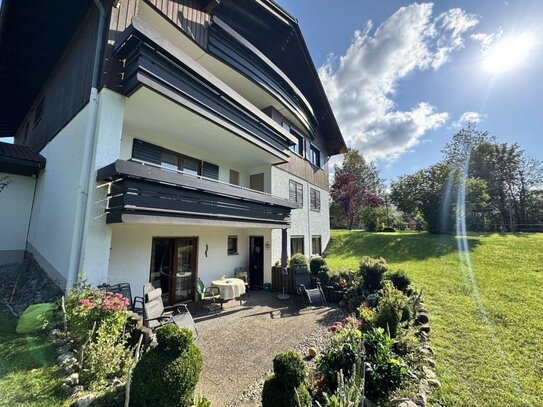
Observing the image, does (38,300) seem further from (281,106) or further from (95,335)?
(281,106)

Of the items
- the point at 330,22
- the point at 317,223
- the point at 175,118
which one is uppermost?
the point at 330,22

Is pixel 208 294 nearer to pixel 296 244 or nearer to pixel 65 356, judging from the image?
pixel 65 356

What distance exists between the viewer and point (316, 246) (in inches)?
635

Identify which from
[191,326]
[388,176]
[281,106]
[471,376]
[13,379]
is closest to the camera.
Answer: [13,379]

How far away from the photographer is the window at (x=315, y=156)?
54.8ft

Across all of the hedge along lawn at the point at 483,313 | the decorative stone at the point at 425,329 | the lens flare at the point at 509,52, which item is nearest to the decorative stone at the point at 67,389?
the hedge along lawn at the point at 483,313

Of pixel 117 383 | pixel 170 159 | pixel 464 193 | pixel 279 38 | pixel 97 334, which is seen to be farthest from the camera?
pixel 464 193

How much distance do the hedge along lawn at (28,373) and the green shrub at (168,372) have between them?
109 centimetres

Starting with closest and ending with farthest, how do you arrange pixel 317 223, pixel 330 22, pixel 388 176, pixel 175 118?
1. pixel 175 118
2. pixel 330 22
3. pixel 317 223
4. pixel 388 176

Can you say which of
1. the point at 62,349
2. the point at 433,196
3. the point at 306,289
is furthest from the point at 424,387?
the point at 433,196

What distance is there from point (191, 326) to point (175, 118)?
5725 millimetres

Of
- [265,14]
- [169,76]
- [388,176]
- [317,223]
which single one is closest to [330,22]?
[265,14]

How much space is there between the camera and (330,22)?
35.4ft

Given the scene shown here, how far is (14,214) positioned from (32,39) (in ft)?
21.6
